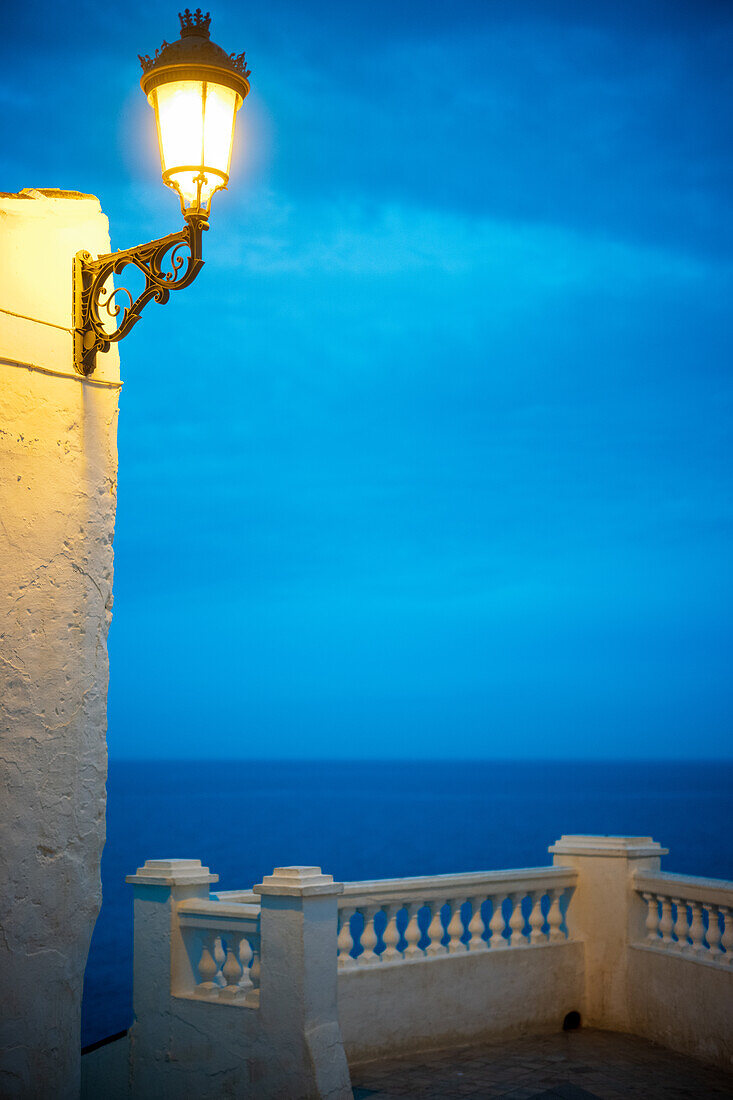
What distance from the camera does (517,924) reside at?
9.38 m

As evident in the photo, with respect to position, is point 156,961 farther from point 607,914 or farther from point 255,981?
point 607,914

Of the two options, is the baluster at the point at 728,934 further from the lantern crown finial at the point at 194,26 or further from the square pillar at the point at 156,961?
the lantern crown finial at the point at 194,26

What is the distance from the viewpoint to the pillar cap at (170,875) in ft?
24.5

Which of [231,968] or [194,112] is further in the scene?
[231,968]

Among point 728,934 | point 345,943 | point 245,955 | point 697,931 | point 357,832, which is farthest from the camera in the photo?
point 357,832

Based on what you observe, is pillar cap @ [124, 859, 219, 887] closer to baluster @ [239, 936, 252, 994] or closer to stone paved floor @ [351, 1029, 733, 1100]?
baluster @ [239, 936, 252, 994]

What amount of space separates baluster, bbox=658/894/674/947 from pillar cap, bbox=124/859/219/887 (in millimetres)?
4015

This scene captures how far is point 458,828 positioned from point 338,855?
2128cm

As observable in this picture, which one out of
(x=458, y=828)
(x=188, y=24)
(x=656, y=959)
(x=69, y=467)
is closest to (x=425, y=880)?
(x=656, y=959)

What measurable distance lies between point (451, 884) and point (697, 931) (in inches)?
80.7

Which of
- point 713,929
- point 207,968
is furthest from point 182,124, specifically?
point 713,929

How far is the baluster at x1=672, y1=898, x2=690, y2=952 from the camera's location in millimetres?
8969

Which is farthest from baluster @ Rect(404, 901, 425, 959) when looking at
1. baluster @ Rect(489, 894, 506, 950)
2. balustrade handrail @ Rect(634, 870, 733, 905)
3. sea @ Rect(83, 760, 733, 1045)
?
sea @ Rect(83, 760, 733, 1045)

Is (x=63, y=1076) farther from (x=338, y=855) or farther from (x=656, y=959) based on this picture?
(x=338, y=855)
